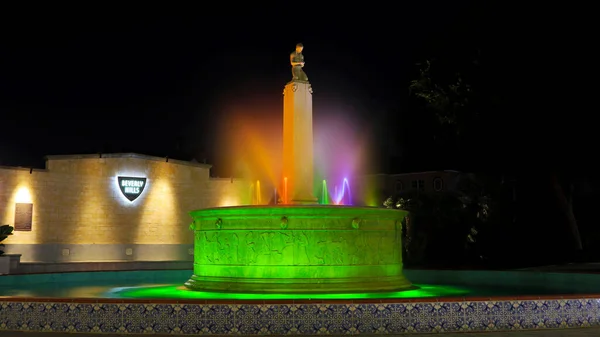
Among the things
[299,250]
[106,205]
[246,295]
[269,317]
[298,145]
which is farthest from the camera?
[106,205]

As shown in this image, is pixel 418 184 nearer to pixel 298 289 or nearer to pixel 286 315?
pixel 298 289

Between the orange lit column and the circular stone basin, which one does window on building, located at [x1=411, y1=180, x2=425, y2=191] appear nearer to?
the orange lit column

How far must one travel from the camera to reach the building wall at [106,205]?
2555 centimetres

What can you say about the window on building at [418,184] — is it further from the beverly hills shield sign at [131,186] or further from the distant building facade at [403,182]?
the beverly hills shield sign at [131,186]

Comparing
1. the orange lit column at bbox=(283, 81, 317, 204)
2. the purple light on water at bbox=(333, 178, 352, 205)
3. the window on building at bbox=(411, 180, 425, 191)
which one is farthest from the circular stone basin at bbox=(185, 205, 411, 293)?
the window on building at bbox=(411, 180, 425, 191)

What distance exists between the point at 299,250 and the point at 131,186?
702 inches

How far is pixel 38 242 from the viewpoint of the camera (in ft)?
84.2

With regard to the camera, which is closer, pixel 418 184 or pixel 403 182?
pixel 418 184

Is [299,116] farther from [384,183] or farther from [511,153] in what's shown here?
[384,183]

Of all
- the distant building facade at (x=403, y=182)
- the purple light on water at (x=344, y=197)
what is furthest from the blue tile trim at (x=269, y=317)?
the distant building facade at (x=403, y=182)

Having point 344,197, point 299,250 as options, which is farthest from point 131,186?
point 299,250

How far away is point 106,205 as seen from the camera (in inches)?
1088

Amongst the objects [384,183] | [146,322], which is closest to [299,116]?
[146,322]

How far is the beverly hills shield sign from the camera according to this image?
27.9m
